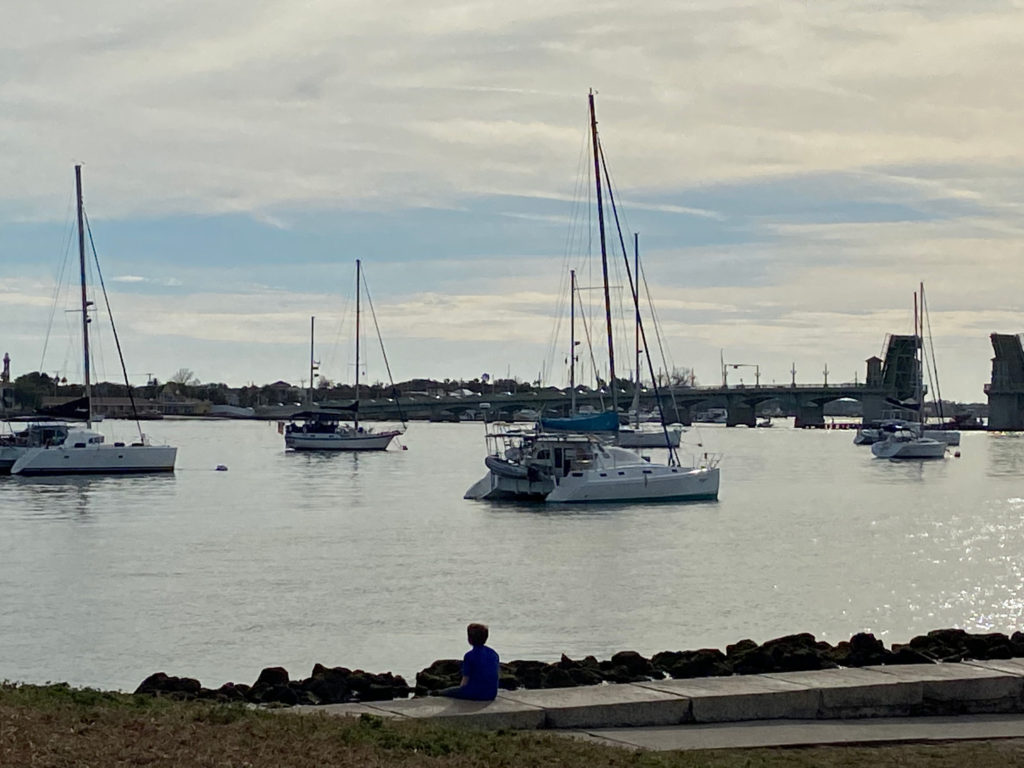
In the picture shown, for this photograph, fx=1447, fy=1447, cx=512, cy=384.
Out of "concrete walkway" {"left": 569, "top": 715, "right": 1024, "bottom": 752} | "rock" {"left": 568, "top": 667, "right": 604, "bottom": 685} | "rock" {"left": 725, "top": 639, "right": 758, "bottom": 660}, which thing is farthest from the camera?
"rock" {"left": 725, "top": 639, "right": 758, "bottom": 660}

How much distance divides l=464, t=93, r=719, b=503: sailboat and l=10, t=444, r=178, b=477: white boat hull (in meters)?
23.4

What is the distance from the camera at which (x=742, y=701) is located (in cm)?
1302

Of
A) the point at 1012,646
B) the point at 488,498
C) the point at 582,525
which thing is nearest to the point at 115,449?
the point at 488,498

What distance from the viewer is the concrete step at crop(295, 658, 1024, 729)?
41.8ft

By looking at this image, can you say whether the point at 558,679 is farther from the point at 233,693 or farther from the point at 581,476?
the point at 581,476

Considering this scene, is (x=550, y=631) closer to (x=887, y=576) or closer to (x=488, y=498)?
(x=887, y=576)

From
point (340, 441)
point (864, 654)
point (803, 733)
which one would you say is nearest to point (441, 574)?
point (864, 654)

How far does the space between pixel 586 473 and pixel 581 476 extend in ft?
0.87

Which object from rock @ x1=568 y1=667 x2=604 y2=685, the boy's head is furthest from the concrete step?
rock @ x1=568 y1=667 x2=604 y2=685

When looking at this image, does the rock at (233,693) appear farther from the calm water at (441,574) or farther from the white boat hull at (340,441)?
the white boat hull at (340,441)

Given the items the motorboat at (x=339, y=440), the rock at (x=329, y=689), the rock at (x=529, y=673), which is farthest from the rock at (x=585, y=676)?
the motorboat at (x=339, y=440)

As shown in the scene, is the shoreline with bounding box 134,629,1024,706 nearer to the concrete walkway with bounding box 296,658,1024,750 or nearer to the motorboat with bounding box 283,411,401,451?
the concrete walkway with bounding box 296,658,1024,750

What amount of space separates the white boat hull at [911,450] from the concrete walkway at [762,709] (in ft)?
342

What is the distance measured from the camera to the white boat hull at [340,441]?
386 ft
